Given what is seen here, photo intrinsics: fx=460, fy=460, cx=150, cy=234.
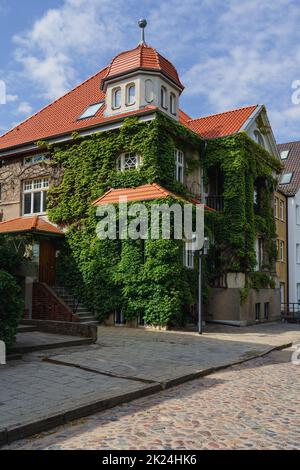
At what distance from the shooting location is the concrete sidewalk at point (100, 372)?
5.96 m

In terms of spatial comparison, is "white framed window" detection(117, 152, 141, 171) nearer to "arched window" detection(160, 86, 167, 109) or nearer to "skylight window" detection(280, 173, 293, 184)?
"arched window" detection(160, 86, 167, 109)

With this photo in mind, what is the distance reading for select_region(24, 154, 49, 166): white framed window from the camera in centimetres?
2247

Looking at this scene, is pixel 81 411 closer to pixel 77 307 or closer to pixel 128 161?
pixel 77 307

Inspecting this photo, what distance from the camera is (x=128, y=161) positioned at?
65.3 feet

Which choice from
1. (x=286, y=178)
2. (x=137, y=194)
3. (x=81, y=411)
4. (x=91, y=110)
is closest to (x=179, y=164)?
(x=137, y=194)

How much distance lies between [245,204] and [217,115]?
6.25m

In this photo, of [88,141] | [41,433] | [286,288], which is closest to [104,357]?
[41,433]

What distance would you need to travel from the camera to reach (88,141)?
68.5 feet

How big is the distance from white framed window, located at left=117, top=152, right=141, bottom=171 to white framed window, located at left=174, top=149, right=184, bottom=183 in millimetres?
1992

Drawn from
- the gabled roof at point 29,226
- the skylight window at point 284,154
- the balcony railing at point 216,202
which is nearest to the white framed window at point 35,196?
the gabled roof at point 29,226

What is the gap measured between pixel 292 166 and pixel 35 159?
24.3 meters

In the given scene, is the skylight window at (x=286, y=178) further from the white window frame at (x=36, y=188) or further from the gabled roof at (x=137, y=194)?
the white window frame at (x=36, y=188)

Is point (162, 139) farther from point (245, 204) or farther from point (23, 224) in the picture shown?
point (23, 224)

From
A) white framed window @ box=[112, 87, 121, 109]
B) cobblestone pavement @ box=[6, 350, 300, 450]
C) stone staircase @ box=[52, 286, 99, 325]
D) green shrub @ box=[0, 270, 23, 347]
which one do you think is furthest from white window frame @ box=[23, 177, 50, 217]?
cobblestone pavement @ box=[6, 350, 300, 450]
